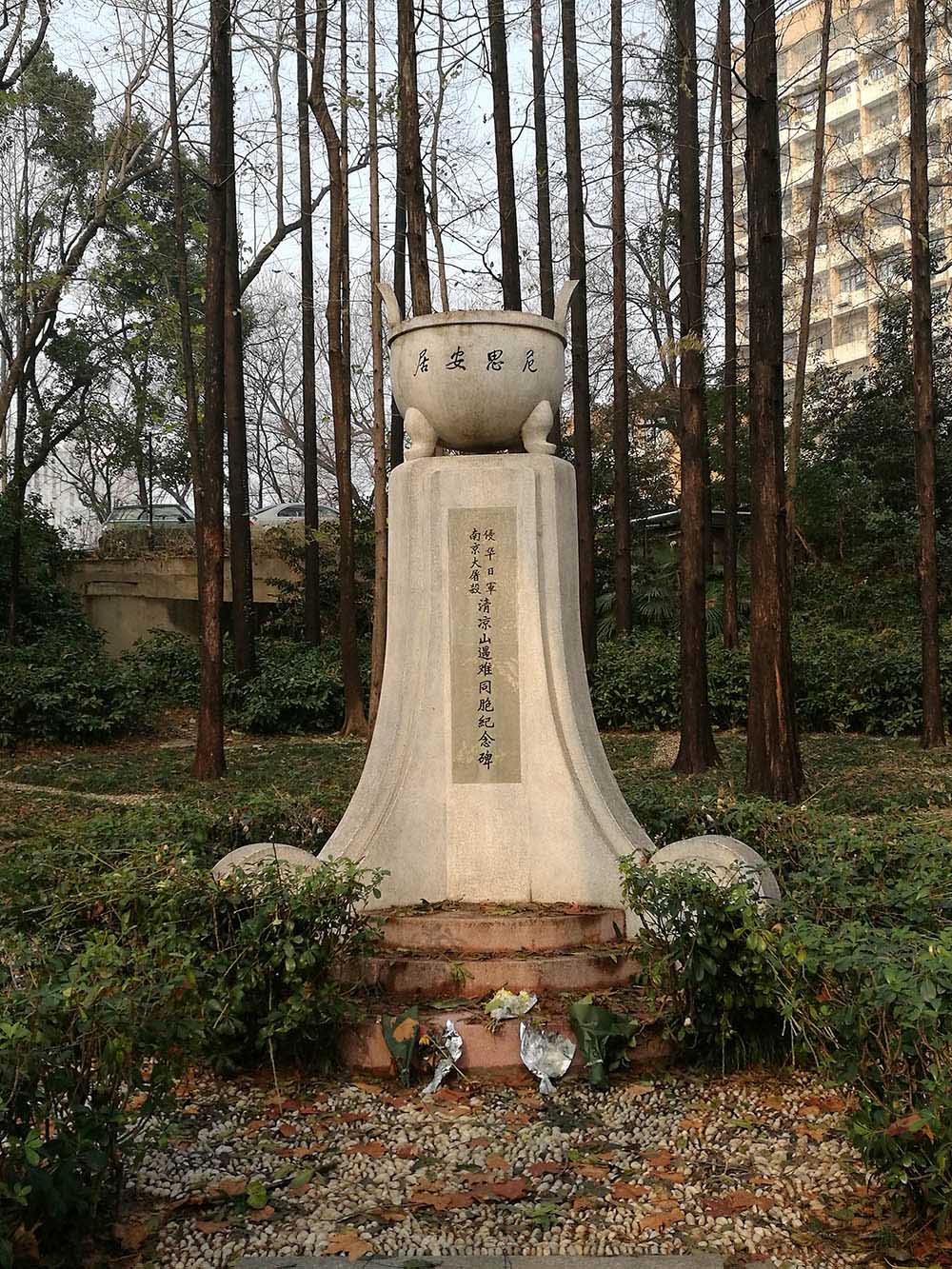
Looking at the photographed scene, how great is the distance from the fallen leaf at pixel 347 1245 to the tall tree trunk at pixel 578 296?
12645 millimetres

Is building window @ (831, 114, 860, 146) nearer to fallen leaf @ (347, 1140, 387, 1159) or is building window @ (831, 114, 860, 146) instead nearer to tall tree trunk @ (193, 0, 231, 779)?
tall tree trunk @ (193, 0, 231, 779)

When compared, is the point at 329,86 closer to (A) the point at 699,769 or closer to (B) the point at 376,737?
(A) the point at 699,769

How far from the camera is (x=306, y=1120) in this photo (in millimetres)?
3438

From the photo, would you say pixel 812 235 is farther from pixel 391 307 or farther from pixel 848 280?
pixel 848 280

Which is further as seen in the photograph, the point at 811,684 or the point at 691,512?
the point at 811,684

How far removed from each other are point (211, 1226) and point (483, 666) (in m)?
2.65

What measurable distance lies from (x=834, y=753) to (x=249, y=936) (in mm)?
9513

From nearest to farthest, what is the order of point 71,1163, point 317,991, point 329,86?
point 71,1163 < point 317,991 < point 329,86

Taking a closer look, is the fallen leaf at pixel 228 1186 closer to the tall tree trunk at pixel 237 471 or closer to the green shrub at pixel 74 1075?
the green shrub at pixel 74 1075

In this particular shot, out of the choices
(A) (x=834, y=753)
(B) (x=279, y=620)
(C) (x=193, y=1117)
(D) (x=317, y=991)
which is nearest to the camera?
(C) (x=193, y=1117)

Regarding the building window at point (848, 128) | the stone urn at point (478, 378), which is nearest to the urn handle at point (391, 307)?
the stone urn at point (478, 378)

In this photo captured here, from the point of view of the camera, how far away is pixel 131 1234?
8.82ft

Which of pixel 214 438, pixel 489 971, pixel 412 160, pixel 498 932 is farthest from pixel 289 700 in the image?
pixel 489 971

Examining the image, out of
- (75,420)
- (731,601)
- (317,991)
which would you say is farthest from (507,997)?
(75,420)
